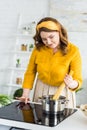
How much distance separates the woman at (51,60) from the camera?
1.63 meters

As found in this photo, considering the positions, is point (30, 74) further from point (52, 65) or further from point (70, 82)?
point (70, 82)

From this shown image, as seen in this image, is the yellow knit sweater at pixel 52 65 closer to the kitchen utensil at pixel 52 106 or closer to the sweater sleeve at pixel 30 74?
the sweater sleeve at pixel 30 74

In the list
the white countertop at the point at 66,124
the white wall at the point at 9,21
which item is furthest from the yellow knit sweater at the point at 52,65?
the white wall at the point at 9,21

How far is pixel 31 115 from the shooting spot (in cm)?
136

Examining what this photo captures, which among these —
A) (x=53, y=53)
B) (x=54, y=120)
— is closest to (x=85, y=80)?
(x=53, y=53)

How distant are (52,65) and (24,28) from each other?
2.17 meters

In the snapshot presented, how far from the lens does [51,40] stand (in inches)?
64.3

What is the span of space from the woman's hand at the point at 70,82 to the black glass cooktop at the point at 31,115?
0.15 meters

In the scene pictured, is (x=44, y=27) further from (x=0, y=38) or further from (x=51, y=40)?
(x=0, y=38)

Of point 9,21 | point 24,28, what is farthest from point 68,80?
point 9,21

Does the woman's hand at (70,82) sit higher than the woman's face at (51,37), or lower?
lower

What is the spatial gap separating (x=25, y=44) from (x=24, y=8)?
55cm

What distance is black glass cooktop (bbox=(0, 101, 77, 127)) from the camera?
1.26 meters

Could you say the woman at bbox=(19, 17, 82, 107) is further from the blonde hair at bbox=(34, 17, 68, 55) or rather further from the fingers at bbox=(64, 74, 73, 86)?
the fingers at bbox=(64, 74, 73, 86)
